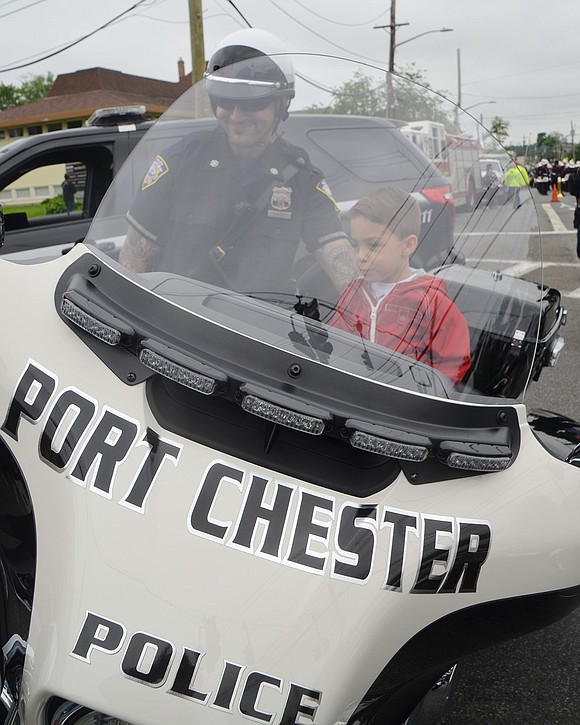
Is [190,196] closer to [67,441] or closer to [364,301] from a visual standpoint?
[364,301]

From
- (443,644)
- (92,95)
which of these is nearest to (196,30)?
(443,644)

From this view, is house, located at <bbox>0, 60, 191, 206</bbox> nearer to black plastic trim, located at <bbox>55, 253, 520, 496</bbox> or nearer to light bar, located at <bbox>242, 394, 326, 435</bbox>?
black plastic trim, located at <bbox>55, 253, 520, 496</bbox>

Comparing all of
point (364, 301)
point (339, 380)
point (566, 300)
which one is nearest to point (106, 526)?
point (339, 380)

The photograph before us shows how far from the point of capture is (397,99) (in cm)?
208

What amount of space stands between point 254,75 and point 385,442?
3.80 feet

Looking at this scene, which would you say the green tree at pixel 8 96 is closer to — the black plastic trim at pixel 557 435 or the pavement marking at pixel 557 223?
the pavement marking at pixel 557 223

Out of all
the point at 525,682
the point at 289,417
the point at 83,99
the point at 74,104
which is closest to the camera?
the point at 289,417

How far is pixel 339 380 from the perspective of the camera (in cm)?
154

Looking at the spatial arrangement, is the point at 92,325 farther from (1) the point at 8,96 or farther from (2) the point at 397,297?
(1) the point at 8,96

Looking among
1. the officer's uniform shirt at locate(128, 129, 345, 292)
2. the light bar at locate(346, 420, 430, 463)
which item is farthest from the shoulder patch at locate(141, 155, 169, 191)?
the light bar at locate(346, 420, 430, 463)

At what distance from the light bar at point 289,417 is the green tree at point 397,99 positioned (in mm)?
978

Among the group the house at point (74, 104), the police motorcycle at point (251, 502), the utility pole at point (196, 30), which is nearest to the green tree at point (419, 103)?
the police motorcycle at point (251, 502)

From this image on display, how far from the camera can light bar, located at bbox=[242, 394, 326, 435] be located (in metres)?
1.48

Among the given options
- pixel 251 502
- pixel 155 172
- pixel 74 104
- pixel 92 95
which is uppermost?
pixel 155 172
